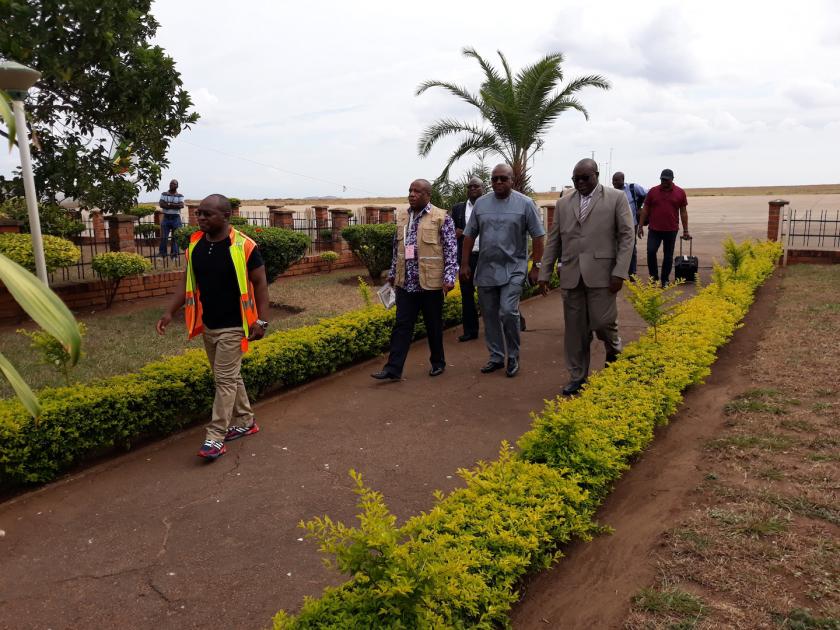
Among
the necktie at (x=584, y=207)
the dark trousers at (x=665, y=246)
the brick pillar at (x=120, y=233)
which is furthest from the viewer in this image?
the brick pillar at (x=120, y=233)

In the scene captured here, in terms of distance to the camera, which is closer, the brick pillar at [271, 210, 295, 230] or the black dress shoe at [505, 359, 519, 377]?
the black dress shoe at [505, 359, 519, 377]

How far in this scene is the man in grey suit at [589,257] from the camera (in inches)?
199

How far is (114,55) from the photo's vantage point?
785 cm

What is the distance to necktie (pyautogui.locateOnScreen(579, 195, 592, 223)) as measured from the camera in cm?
511

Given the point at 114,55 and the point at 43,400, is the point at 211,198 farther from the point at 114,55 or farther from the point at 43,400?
the point at 114,55

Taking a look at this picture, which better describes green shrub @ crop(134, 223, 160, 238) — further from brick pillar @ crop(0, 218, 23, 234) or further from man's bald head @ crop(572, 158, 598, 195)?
man's bald head @ crop(572, 158, 598, 195)

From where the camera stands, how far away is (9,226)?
27.3 ft

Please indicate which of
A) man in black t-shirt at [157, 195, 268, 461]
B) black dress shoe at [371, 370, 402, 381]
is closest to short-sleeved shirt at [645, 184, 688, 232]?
black dress shoe at [371, 370, 402, 381]

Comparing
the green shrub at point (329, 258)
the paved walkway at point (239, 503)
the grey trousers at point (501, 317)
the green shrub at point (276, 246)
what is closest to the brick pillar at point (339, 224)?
the green shrub at point (329, 258)

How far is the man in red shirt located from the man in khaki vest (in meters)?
4.95

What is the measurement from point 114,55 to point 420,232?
4.70 metres

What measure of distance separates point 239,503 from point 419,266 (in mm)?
2675

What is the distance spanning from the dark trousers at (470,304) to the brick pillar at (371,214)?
28.8 ft

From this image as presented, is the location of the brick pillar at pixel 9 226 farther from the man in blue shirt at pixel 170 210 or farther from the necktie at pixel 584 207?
the necktie at pixel 584 207
